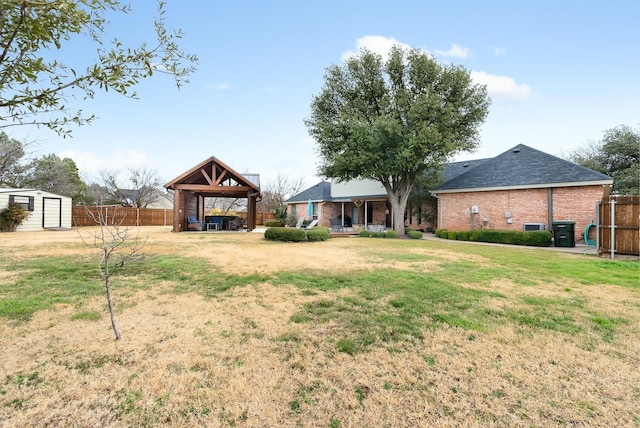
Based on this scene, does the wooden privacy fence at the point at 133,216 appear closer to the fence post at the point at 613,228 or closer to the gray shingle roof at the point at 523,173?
the gray shingle roof at the point at 523,173

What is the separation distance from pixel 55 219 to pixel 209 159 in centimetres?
1329

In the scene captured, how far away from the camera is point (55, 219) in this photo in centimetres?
2069

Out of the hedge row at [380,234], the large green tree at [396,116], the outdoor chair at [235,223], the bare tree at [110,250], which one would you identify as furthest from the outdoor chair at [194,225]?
the hedge row at [380,234]

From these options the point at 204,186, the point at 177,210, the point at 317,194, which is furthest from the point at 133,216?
the point at 317,194

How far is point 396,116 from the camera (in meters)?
16.5

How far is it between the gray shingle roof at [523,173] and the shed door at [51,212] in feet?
86.5

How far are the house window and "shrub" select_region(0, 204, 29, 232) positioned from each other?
297 mm

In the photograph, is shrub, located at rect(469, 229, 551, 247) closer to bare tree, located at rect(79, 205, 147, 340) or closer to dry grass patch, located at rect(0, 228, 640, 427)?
dry grass patch, located at rect(0, 228, 640, 427)

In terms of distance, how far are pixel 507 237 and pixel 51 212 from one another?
93.5ft

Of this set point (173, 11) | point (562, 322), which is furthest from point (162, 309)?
point (562, 322)

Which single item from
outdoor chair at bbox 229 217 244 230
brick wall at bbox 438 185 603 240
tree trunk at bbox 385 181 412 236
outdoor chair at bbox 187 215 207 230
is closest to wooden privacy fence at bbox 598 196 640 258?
brick wall at bbox 438 185 603 240

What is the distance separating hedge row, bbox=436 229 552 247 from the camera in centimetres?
1280

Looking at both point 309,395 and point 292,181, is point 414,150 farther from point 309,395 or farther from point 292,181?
point 292,181

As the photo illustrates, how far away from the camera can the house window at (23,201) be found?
17.9 meters
